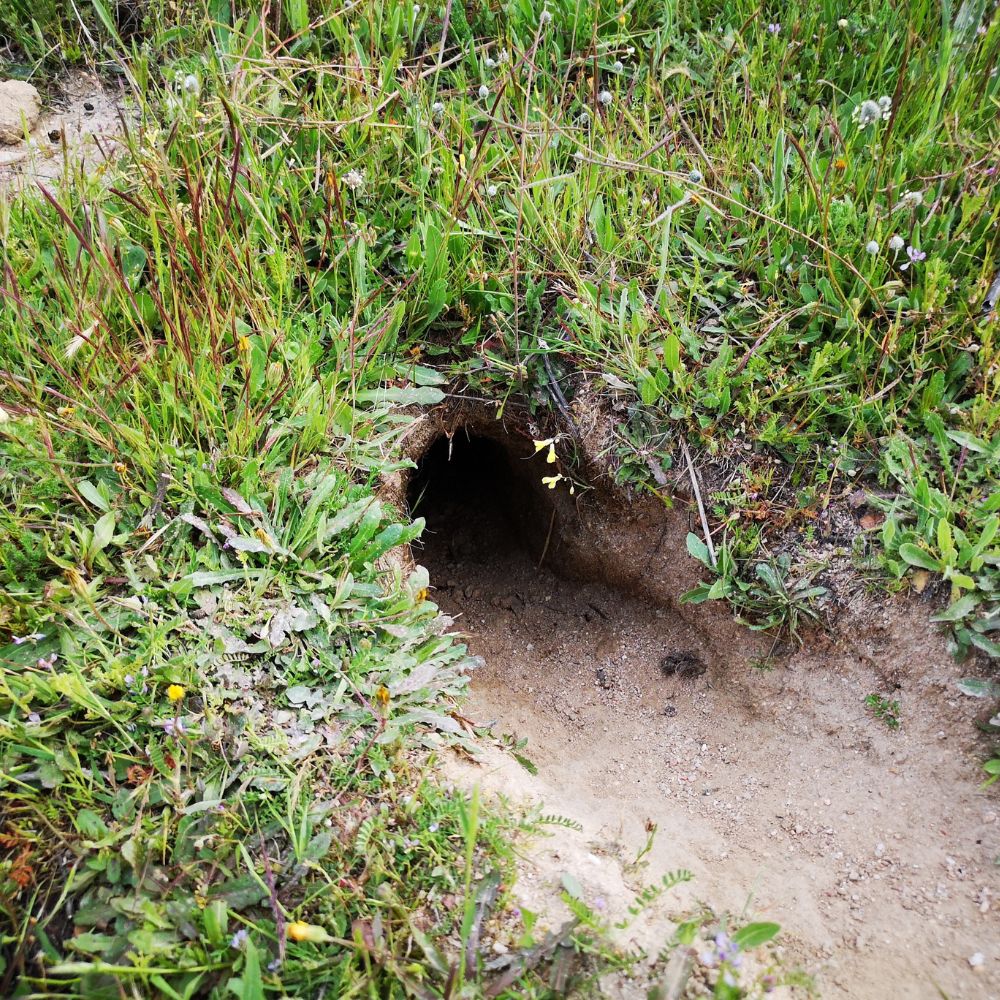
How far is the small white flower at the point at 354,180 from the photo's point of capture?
9.05 ft

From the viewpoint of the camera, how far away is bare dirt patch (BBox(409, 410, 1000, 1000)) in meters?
2.05

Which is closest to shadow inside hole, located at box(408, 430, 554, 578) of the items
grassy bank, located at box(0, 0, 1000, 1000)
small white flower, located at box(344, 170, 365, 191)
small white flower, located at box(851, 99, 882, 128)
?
grassy bank, located at box(0, 0, 1000, 1000)

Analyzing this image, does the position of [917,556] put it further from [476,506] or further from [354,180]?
[354,180]

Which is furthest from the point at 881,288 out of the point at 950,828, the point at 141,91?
the point at 141,91

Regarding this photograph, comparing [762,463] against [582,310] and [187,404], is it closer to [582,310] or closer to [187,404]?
[582,310]

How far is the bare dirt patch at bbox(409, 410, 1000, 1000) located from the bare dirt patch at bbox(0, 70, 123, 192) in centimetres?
183

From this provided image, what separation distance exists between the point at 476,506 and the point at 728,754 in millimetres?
1665

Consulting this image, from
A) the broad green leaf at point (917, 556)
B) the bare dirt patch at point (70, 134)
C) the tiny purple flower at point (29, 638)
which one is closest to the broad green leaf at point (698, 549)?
the broad green leaf at point (917, 556)

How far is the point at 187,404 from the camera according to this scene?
7.97 ft

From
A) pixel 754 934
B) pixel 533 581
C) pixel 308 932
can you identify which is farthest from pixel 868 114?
pixel 308 932

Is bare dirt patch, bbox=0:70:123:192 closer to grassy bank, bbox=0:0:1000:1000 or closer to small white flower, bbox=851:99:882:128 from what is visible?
grassy bank, bbox=0:0:1000:1000

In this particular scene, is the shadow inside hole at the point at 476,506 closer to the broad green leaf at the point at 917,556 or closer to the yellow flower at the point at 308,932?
the broad green leaf at the point at 917,556

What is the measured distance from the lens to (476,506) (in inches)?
148

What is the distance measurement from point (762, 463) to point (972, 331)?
789 mm
